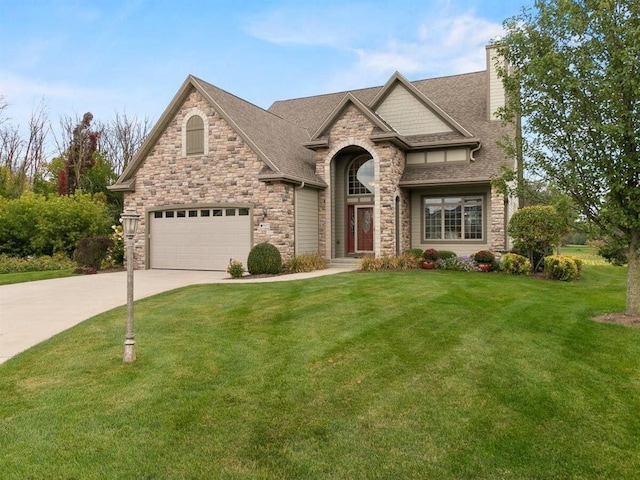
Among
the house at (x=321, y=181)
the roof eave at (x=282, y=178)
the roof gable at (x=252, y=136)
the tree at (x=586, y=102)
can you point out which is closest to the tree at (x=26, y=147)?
the roof gable at (x=252, y=136)

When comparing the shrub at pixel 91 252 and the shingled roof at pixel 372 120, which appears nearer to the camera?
A: the shingled roof at pixel 372 120

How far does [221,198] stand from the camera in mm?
17203

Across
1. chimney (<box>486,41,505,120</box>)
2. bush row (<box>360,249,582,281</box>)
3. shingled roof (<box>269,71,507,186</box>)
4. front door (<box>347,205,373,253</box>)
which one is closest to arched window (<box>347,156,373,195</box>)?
front door (<box>347,205,373,253</box>)

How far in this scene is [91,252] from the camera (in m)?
17.8

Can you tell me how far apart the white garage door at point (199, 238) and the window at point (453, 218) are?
734 cm

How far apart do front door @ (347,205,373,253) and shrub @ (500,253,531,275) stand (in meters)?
5.58

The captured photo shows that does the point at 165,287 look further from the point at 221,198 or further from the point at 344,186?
the point at 344,186

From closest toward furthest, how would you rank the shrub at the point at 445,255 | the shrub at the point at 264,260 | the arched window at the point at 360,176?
the shrub at the point at 264,260 → the shrub at the point at 445,255 → the arched window at the point at 360,176

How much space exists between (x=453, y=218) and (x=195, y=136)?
10.5m

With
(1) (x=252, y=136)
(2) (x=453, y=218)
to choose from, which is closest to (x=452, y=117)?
(2) (x=453, y=218)

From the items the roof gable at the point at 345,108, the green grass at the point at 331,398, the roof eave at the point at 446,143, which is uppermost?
the roof gable at the point at 345,108

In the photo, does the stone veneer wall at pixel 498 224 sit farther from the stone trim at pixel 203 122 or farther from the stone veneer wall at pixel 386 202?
the stone trim at pixel 203 122

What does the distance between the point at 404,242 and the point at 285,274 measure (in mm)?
5489

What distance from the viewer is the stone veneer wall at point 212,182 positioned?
16.5 m
